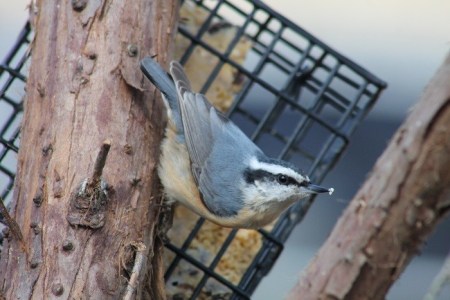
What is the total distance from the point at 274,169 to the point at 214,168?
1.15 feet

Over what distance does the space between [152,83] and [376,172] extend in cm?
224

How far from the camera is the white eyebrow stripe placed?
4.37 m

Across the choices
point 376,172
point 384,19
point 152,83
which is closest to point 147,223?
point 152,83

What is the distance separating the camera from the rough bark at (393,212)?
2.18 metres

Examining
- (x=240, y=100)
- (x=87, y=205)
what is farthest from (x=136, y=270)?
(x=240, y=100)

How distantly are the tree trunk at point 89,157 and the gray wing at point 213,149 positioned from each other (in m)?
0.17

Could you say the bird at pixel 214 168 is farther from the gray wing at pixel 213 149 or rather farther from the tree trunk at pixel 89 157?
the tree trunk at pixel 89 157

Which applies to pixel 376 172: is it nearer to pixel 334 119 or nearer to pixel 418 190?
pixel 418 190

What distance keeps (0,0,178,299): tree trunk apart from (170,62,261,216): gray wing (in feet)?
0.57

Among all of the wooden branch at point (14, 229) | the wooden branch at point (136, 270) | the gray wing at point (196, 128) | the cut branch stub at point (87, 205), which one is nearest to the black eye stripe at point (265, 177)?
the gray wing at point (196, 128)

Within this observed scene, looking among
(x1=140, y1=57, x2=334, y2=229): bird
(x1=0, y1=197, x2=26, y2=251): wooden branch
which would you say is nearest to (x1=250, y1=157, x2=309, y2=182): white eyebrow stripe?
(x1=140, y1=57, x2=334, y2=229): bird

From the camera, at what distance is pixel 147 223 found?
13.5ft

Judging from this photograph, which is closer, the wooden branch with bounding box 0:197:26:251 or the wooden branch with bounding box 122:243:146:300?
the wooden branch with bounding box 0:197:26:251

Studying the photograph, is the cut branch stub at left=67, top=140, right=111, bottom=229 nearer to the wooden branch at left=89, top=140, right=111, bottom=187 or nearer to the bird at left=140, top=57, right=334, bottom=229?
the wooden branch at left=89, top=140, right=111, bottom=187
